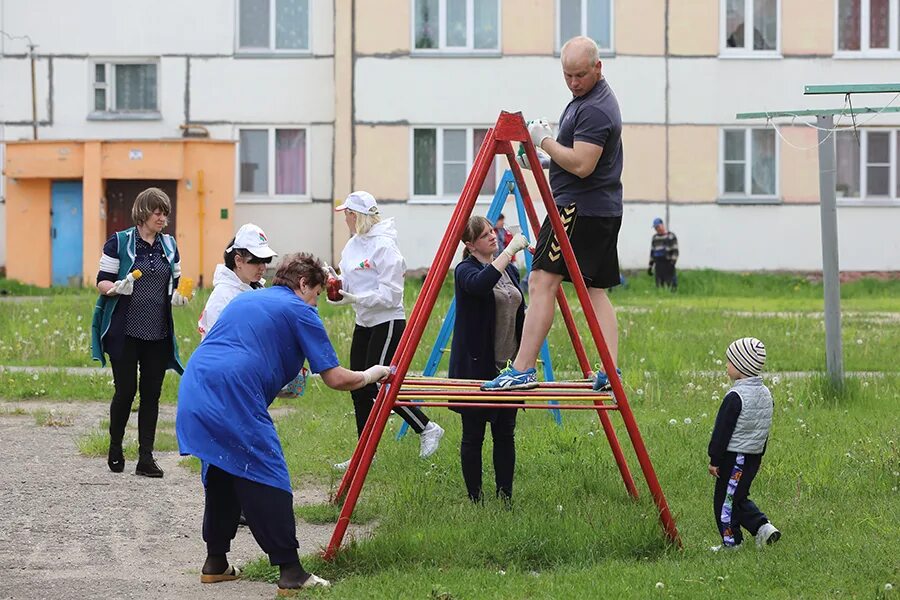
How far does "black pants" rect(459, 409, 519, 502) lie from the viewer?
7.90m

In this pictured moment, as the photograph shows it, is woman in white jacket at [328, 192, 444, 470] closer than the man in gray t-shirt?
No

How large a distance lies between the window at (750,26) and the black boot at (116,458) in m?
22.0

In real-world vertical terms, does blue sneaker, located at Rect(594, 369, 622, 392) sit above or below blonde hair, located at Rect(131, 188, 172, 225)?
below

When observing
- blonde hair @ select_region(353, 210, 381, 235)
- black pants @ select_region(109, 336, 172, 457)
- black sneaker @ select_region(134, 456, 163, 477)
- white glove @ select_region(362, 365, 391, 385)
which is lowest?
black sneaker @ select_region(134, 456, 163, 477)

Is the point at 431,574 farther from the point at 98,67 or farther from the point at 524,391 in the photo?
the point at 98,67

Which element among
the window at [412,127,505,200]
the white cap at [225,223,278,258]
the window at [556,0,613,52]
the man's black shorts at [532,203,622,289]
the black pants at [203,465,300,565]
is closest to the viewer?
the black pants at [203,465,300,565]

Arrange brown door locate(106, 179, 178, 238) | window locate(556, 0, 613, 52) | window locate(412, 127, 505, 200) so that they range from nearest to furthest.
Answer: brown door locate(106, 179, 178, 238), window locate(412, 127, 505, 200), window locate(556, 0, 613, 52)

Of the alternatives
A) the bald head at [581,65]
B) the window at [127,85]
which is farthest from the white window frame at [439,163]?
the bald head at [581,65]

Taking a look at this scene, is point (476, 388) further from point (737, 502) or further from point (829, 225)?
point (829, 225)

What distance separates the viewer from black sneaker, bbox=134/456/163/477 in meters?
9.41

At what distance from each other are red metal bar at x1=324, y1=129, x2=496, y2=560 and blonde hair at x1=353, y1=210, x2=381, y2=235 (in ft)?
7.43

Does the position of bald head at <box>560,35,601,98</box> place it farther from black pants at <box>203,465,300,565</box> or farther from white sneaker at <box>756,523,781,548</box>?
black pants at <box>203,465,300,565</box>

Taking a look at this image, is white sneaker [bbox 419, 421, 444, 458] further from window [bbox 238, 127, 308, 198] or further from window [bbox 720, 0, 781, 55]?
window [bbox 720, 0, 781, 55]

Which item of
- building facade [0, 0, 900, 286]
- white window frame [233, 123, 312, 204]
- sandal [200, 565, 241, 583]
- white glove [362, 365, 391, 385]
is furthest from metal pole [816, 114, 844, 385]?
white window frame [233, 123, 312, 204]
